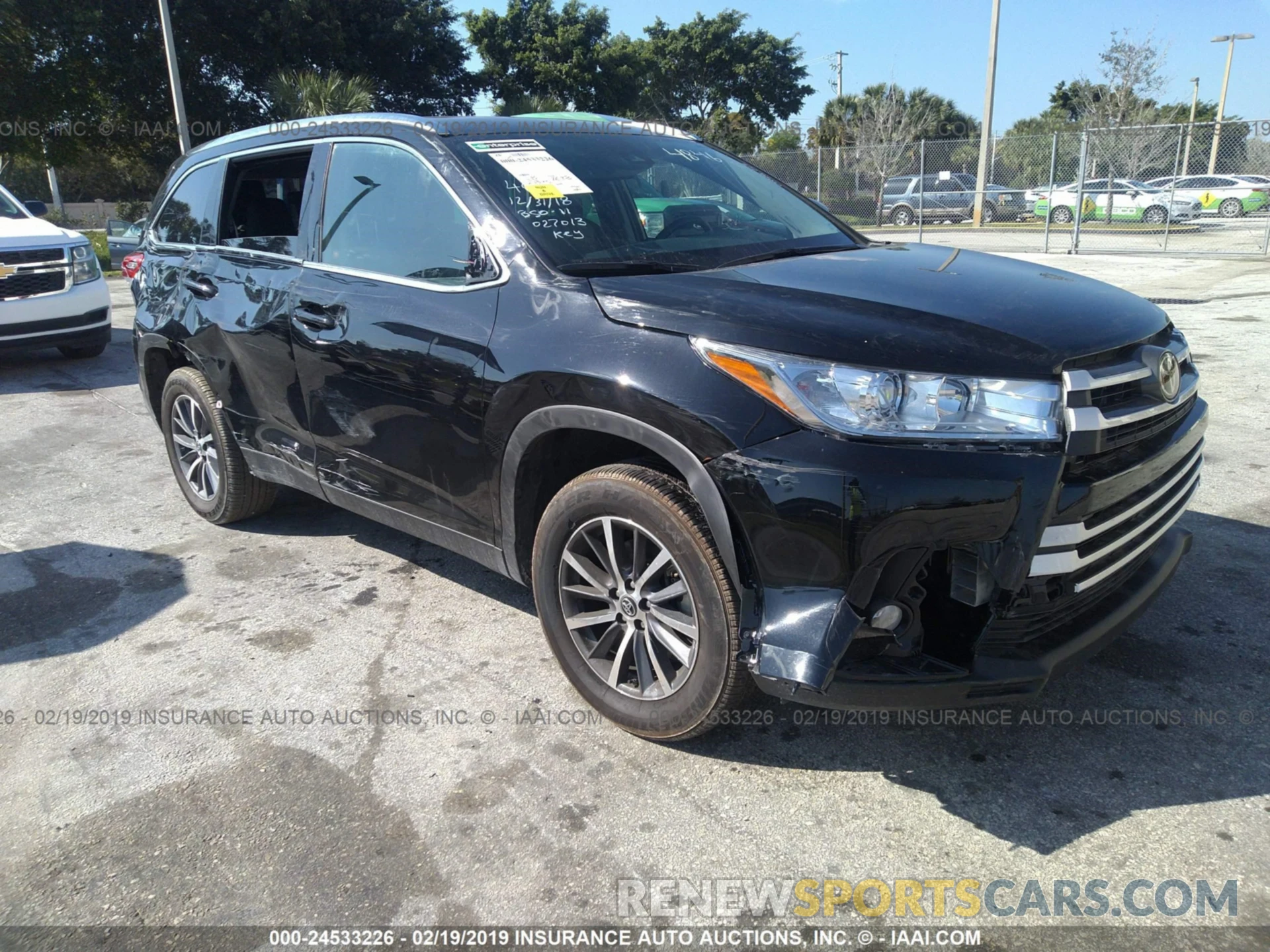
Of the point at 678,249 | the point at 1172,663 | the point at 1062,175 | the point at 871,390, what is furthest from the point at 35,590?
the point at 1062,175

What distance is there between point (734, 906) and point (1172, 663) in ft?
6.18

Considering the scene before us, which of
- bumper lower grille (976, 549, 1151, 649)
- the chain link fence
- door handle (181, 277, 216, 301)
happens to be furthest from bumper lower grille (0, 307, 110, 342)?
the chain link fence

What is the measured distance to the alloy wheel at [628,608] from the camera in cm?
269

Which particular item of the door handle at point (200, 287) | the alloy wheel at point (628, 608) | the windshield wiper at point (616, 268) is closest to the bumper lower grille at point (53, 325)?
the door handle at point (200, 287)

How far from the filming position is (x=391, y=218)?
3.46 m

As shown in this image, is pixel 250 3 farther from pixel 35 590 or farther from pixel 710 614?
pixel 710 614

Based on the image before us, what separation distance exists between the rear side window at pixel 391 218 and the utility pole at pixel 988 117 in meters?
22.2

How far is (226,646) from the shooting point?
3662mm

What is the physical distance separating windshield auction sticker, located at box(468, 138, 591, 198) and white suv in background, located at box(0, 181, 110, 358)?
744 centimetres

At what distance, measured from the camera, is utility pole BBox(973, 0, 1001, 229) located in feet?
78.6

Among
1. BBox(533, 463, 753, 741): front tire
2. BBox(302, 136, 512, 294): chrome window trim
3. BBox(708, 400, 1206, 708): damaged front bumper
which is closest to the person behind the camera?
BBox(708, 400, 1206, 708): damaged front bumper

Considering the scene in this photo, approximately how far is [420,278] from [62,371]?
7906mm

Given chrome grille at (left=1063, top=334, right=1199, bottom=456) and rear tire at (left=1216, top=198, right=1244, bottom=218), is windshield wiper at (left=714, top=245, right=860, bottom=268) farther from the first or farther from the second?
rear tire at (left=1216, top=198, right=1244, bottom=218)

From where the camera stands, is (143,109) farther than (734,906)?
Yes
